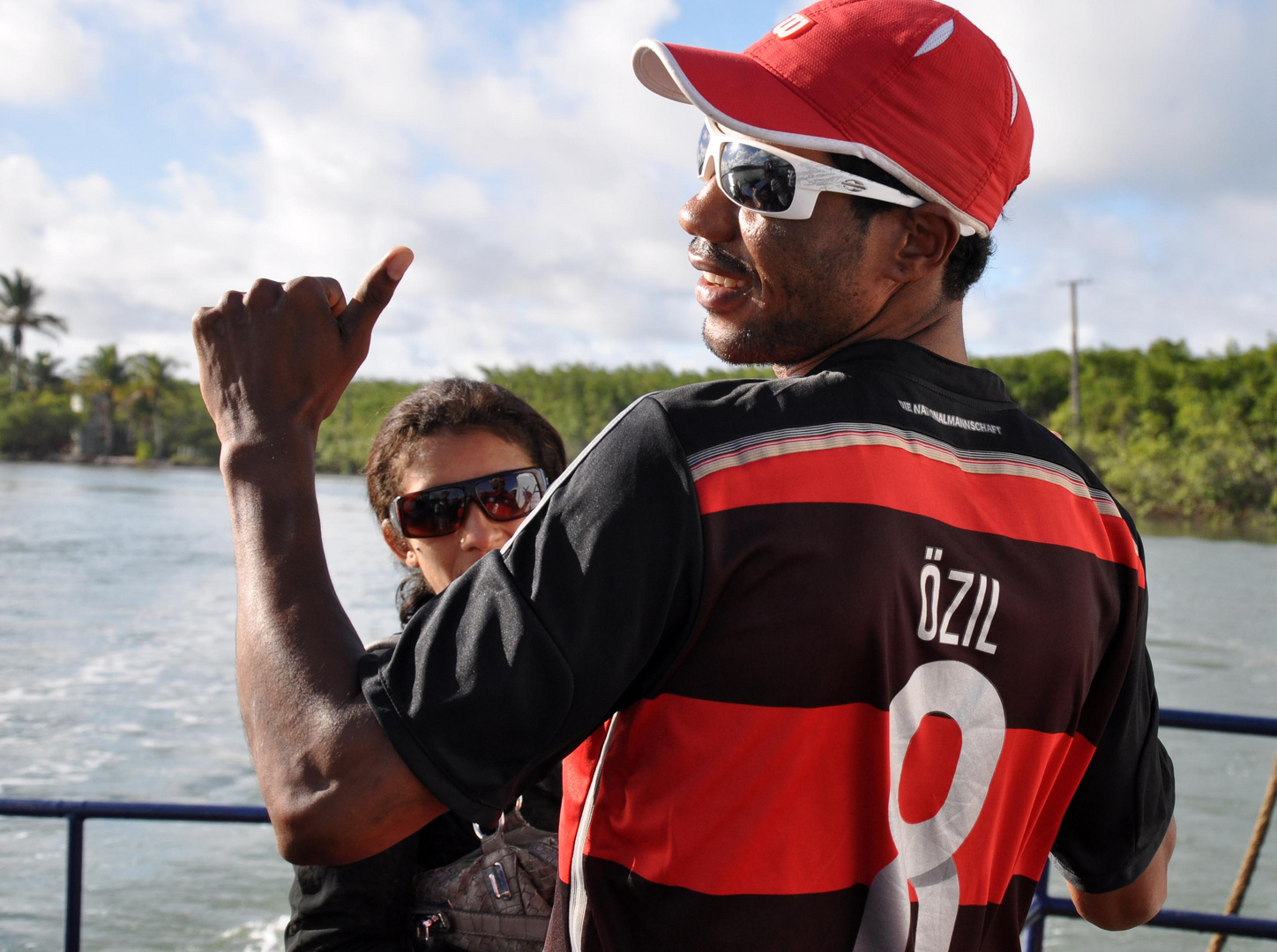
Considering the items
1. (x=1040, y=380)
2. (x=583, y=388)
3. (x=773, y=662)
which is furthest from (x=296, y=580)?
(x=583, y=388)

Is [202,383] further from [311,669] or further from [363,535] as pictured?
[363,535]

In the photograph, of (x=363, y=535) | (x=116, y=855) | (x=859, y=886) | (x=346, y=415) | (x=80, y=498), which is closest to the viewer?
(x=859, y=886)

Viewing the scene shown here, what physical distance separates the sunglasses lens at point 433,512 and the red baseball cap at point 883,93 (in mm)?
1007

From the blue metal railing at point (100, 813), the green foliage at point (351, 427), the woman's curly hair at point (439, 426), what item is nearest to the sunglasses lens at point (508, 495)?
the woman's curly hair at point (439, 426)

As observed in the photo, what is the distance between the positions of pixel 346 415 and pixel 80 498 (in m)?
27.9

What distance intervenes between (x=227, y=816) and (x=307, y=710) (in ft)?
4.90

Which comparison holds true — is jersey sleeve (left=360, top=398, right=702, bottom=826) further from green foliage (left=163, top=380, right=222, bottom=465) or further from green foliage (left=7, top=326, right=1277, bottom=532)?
green foliage (left=163, top=380, right=222, bottom=465)

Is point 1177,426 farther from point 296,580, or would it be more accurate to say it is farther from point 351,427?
point 351,427

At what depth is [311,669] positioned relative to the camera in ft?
2.72

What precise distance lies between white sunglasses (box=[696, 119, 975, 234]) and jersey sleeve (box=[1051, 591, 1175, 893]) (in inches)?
21.3

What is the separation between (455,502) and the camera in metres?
1.90

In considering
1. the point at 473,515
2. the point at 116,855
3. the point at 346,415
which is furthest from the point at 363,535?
the point at 346,415

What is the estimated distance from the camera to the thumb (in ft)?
3.30

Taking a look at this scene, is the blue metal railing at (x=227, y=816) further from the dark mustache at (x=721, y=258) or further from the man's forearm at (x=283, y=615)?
the dark mustache at (x=721, y=258)
